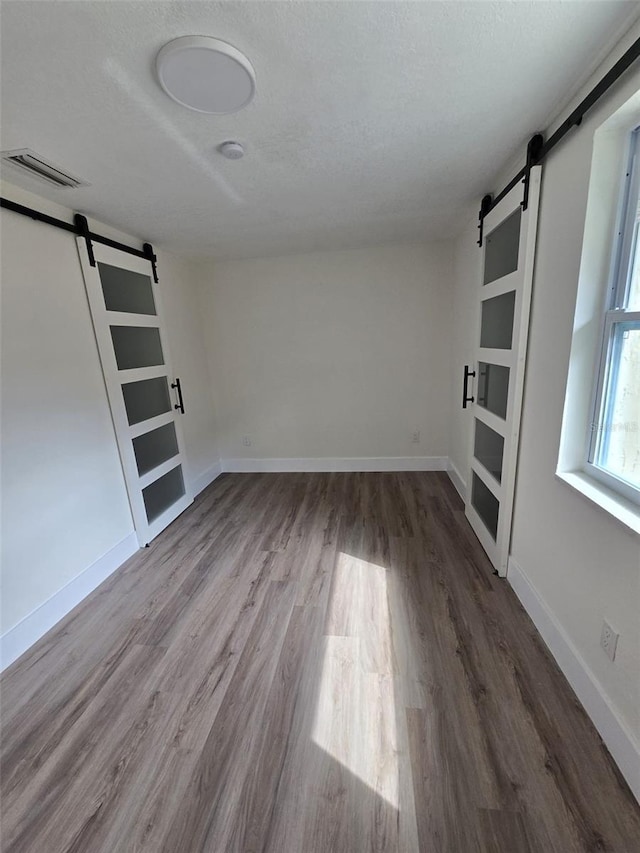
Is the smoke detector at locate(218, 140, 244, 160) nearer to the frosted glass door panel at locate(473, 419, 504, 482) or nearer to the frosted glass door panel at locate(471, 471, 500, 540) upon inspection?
the frosted glass door panel at locate(473, 419, 504, 482)

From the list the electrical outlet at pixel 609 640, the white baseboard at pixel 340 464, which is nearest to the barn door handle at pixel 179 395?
the white baseboard at pixel 340 464

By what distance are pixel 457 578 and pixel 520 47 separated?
96.1 inches

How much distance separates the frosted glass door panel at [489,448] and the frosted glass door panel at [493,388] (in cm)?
16

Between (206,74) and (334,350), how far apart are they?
268 cm

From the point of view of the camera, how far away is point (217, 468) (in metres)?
4.16

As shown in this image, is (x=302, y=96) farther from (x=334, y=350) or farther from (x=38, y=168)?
(x=334, y=350)

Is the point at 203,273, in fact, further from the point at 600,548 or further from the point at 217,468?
the point at 600,548

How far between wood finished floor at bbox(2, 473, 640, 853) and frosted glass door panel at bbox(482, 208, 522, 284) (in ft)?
6.23

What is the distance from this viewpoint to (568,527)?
1.48m

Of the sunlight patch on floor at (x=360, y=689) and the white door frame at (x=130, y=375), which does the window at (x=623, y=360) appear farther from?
the white door frame at (x=130, y=375)

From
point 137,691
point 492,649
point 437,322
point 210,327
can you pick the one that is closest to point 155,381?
point 210,327

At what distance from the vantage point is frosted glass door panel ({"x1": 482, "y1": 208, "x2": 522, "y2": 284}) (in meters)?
1.93

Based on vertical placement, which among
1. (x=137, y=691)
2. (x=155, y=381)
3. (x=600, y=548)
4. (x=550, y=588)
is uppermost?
(x=155, y=381)

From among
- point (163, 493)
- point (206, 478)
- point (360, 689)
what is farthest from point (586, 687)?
point (206, 478)
